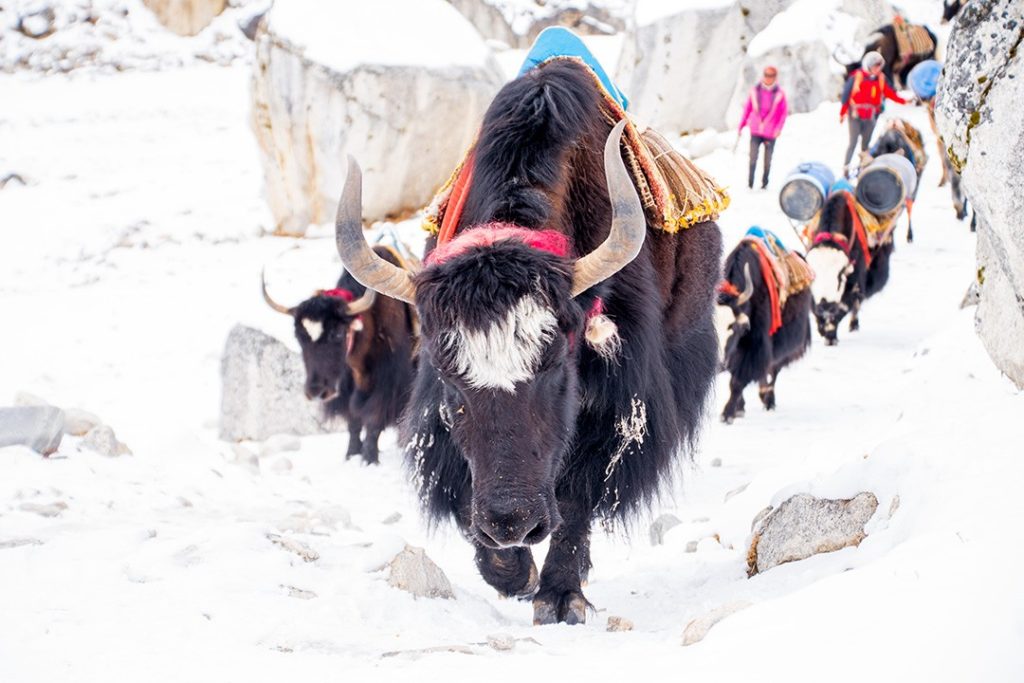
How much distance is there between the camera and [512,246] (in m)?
2.46

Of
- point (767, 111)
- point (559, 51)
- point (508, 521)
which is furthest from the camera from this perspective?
point (767, 111)

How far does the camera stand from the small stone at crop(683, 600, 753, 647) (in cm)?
204

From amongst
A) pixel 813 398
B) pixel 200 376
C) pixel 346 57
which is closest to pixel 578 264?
pixel 813 398

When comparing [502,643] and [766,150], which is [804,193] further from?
[502,643]

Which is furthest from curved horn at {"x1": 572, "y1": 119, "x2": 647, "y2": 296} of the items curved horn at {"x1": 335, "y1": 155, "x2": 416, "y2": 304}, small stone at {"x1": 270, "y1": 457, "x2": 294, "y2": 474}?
small stone at {"x1": 270, "y1": 457, "x2": 294, "y2": 474}

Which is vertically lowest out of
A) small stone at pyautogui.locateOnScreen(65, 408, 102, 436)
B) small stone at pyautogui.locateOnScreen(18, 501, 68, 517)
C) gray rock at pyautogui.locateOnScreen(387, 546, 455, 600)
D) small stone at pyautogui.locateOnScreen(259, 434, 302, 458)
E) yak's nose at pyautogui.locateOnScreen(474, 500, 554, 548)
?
small stone at pyautogui.locateOnScreen(259, 434, 302, 458)

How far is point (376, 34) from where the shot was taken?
1152 centimetres

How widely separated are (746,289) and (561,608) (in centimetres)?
382

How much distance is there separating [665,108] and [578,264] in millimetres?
13260

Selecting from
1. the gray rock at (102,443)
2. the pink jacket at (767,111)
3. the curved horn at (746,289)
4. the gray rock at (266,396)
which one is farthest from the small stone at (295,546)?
the pink jacket at (767,111)

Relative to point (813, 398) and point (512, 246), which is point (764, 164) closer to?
point (813, 398)

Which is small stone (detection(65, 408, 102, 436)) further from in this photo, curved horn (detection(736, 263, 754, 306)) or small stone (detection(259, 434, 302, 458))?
curved horn (detection(736, 263, 754, 306))

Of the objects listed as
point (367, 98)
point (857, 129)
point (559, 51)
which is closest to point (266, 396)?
point (559, 51)

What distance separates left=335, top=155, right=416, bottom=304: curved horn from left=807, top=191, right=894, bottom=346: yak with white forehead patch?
5.81m
